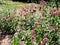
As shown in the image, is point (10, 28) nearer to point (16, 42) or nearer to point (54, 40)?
point (16, 42)

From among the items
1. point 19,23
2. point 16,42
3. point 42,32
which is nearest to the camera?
point 42,32

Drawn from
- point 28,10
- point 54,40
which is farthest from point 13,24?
point 54,40

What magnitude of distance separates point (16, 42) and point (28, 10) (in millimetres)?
1583

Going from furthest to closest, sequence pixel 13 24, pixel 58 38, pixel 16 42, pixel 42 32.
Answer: pixel 13 24 → pixel 16 42 → pixel 42 32 → pixel 58 38

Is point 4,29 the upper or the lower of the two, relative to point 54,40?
lower

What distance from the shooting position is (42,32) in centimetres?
567

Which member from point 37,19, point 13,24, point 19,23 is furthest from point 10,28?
point 37,19

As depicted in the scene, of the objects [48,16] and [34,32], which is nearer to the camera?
[34,32]

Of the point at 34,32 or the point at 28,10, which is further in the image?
the point at 28,10

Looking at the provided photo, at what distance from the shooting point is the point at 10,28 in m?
8.16

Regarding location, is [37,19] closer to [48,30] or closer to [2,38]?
[48,30]

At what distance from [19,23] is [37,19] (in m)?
0.87

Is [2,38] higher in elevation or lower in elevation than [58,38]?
lower

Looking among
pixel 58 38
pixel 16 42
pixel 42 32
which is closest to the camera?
pixel 58 38
